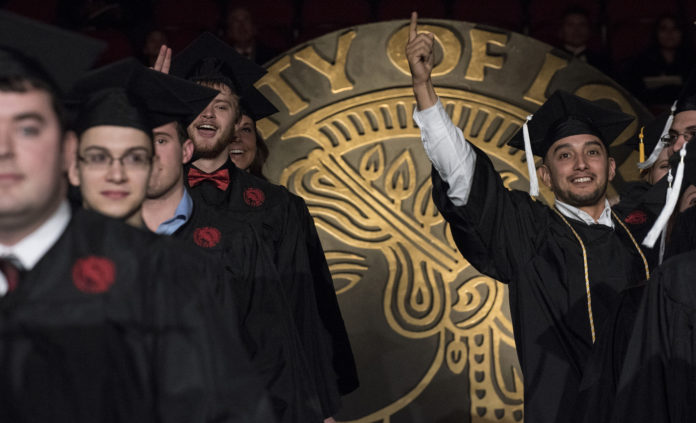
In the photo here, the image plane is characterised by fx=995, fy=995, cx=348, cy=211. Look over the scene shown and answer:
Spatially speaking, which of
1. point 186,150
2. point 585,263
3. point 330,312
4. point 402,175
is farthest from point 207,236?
point 402,175

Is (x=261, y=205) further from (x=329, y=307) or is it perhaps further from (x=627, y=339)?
(x=627, y=339)

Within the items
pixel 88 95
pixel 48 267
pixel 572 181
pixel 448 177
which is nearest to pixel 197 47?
pixel 448 177

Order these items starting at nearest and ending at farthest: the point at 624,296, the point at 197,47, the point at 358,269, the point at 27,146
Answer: the point at 27,146
the point at 624,296
the point at 197,47
the point at 358,269

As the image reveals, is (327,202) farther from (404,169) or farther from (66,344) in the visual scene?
(66,344)

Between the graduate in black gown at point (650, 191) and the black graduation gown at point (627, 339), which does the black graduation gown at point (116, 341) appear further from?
the graduate in black gown at point (650, 191)

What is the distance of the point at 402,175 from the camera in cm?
469

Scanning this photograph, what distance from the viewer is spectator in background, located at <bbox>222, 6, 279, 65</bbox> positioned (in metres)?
5.34

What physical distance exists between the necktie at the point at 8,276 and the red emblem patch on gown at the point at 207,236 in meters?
1.16

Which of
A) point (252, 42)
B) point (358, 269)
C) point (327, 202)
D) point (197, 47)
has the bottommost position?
point (358, 269)

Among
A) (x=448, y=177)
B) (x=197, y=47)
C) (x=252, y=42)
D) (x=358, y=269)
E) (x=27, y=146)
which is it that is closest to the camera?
(x=27, y=146)

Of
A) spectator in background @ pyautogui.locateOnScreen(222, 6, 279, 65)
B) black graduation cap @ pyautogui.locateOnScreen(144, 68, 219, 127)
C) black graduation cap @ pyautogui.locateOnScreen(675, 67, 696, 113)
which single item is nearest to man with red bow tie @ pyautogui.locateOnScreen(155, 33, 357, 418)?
black graduation cap @ pyautogui.locateOnScreen(144, 68, 219, 127)

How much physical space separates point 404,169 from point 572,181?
1670 millimetres

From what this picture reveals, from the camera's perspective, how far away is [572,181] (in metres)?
3.07

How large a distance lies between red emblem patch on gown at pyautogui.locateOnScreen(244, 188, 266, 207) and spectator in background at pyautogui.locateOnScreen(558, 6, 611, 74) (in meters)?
2.68
